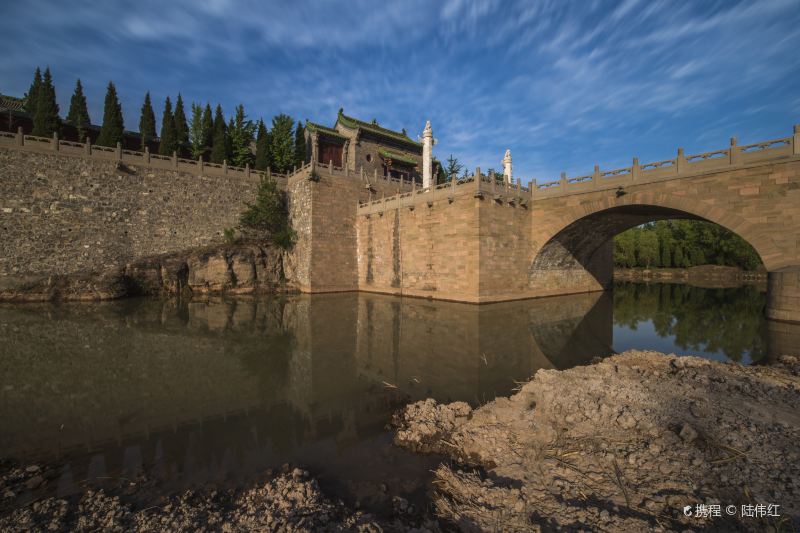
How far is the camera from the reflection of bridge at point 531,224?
42.1 ft

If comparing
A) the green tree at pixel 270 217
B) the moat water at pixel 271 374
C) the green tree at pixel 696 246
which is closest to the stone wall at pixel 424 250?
the moat water at pixel 271 374

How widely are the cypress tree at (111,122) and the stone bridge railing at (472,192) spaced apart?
21631mm

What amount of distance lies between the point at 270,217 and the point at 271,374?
19986 mm

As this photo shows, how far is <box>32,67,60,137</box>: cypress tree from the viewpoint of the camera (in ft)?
77.3

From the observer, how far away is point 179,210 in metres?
24.8

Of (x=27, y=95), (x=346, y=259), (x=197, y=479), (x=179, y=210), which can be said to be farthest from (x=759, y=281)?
(x=27, y=95)

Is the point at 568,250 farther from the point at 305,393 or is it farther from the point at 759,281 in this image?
the point at 759,281

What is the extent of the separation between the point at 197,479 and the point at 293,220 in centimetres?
2351

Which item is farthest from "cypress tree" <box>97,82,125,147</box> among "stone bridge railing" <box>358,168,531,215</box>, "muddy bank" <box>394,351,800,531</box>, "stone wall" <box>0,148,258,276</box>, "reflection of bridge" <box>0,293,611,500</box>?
"muddy bank" <box>394,351,800,531</box>

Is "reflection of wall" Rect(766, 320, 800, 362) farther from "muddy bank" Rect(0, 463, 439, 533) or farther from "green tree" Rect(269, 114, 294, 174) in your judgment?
"green tree" Rect(269, 114, 294, 174)

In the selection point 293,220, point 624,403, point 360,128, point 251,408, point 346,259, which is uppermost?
point 360,128

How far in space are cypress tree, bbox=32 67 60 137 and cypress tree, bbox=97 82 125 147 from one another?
8.28ft

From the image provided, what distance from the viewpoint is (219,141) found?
2956cm

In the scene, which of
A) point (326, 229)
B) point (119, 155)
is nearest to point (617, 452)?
point (326, 229)
